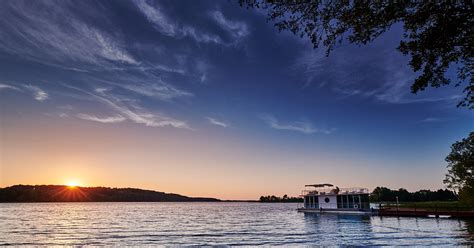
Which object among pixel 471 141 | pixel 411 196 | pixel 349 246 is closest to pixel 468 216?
pixel 471 141

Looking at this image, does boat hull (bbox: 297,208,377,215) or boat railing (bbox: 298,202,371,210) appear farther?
boat railing (bbox: 298,202,371,210)

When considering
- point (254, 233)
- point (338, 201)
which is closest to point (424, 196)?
point (338, 201)

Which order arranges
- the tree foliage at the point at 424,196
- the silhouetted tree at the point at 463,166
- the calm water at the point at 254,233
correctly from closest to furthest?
the calm water at the point at 254,233
the silhouetted tree at the point at 463,166
the tree foliage at the point at 424,196

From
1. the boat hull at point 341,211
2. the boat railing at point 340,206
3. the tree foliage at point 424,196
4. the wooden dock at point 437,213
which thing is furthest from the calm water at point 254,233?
the tree foliage at point 424,196

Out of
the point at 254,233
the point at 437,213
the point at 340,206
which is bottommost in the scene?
the point at 254,233

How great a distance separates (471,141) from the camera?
53.8 metres

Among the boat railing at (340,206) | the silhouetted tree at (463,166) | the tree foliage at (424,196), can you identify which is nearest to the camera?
the silhouetted tree at (463,166)

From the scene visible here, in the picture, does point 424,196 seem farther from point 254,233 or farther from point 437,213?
point 254,233

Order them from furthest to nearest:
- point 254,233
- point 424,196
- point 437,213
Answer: point 424,196 → point 437,213 → point 254,233

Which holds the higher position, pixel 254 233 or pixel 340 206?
pixel 340 206

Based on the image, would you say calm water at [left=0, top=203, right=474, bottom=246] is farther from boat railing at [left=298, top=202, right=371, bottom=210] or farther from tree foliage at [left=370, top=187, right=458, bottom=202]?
tree foliage at [left=370, top=187, right=458, bottom=202]

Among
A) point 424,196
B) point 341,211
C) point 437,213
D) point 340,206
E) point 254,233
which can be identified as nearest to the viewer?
point 254,233

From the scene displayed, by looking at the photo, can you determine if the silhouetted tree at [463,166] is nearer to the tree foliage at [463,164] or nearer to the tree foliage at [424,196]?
the tree foliage at [463,164]

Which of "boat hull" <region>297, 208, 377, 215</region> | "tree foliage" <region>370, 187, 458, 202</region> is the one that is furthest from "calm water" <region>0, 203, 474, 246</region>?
"tree foliage" <region>370, 187, 458, 202</region>
